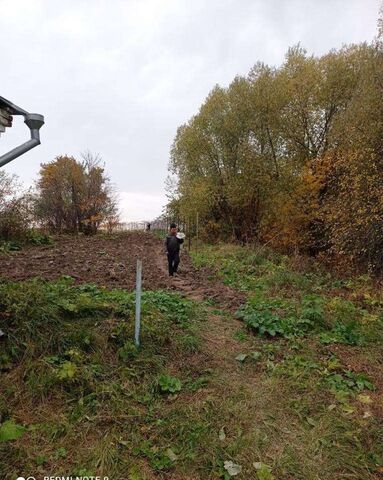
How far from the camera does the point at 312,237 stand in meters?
14.7

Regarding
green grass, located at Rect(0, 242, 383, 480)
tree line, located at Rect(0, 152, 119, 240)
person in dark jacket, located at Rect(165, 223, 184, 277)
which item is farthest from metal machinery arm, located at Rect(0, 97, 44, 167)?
tree line, located at Rect(0, 152, 119, 240)

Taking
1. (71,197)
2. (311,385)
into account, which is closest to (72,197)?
(71,197)

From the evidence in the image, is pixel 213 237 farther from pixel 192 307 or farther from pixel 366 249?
pixel 192 307

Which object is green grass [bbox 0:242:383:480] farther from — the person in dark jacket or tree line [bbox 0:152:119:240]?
tree line [bbox 0:152:119:240]

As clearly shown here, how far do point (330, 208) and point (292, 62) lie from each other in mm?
11711

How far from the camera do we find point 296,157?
16.7 m

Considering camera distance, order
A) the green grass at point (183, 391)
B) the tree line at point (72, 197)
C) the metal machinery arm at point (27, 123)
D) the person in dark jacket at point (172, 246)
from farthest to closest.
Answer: the tree line at point (72, 197) < the person in dark jacket at point (172, 246) < the metal machinery arm at point (27, 123) < the green grass at point (183, 391)

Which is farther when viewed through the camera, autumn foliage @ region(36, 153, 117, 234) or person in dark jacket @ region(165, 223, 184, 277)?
autumn foliage @ region(36, 153, 117, 234)

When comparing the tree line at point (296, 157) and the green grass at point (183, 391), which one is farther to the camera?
the tree line at point (296, 157)

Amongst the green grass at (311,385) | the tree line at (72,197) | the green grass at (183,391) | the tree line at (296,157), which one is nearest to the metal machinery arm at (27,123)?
the green grass at (183,391)

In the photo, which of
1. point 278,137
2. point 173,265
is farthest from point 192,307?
point 278,137

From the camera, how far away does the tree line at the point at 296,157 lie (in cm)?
950

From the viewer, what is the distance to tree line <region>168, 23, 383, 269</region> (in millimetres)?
9500

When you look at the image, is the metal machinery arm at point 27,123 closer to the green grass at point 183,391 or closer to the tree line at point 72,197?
the green grass at point 183,391
